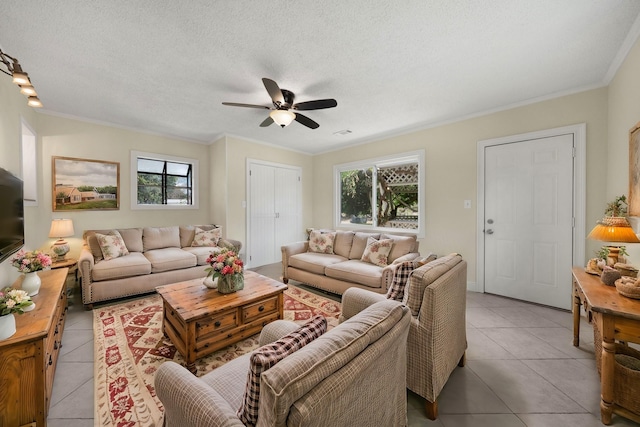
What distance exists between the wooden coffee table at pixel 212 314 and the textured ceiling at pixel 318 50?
2.14 m

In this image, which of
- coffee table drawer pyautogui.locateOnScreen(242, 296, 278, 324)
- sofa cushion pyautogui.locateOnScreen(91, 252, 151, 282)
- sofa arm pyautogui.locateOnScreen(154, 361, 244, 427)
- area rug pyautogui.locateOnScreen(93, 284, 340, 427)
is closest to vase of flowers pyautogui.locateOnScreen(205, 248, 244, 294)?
coffee table drawer pyautogui.locateOnScreen(242, 296, 278, 324)

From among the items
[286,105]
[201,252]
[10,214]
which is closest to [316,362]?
[286,105]

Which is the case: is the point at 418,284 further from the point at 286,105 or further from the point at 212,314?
the point at 286,105

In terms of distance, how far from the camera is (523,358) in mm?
2016

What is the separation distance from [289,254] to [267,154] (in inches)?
90.1

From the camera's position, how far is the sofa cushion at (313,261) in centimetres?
353

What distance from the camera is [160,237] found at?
4133 mm

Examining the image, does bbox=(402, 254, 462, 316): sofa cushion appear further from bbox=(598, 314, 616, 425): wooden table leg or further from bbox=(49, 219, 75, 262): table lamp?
bbox=(49, 219, 75, 262): table lamp

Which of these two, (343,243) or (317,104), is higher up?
(317,104)

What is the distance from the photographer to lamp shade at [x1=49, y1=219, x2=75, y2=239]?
318 centimetres

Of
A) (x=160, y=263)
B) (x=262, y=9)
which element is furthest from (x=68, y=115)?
(x=262, y=9)

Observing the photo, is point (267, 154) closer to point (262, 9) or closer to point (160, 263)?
point (160, 263)

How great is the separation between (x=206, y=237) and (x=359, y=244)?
8.71ft

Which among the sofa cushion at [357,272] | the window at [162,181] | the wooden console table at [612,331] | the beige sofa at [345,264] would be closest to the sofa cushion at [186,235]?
the window at [162,181]
